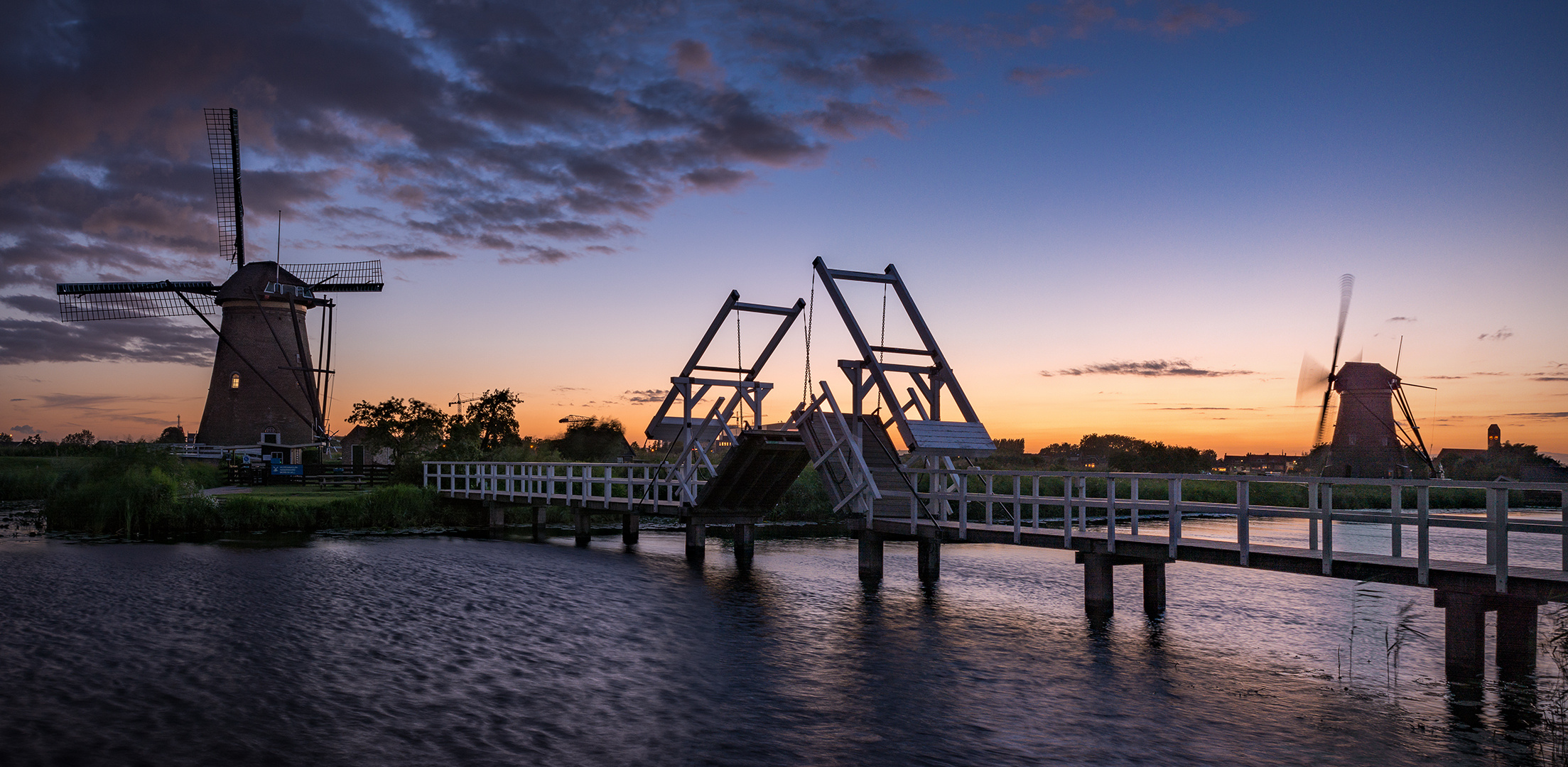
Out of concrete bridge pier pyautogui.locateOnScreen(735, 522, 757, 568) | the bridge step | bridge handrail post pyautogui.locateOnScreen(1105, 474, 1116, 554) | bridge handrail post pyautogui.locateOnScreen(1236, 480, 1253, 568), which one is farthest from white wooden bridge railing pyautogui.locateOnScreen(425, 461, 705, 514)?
bridge handrail post pyautogui.locateOnScreen(1236, 480, 1253, 568)

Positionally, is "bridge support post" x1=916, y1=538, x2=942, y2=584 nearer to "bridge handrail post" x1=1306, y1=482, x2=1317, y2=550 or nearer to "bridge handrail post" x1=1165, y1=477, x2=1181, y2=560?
"bridge handrail post" x1=1165, y1=477, x2=1181, y2=560

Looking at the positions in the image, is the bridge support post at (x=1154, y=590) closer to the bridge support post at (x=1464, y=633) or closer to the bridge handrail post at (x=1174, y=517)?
the bridge handrail post at (x=1174, y=517)

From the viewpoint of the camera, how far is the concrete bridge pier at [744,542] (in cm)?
2964

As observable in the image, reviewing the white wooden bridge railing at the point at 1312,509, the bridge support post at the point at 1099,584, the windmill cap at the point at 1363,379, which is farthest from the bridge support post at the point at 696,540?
the windmill cap at the point at 1363,379

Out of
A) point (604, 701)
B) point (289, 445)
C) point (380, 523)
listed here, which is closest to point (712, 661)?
point (604, 701)

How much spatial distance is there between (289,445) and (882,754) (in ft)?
168

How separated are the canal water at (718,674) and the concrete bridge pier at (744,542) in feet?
12.3

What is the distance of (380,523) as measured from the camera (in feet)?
127

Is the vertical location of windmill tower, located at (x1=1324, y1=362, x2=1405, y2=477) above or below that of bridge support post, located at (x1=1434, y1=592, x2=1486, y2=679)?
above

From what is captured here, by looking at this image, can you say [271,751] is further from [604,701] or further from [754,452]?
[754,452]

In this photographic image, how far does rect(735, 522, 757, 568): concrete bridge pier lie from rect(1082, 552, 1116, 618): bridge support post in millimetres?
12163

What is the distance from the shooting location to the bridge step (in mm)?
25406

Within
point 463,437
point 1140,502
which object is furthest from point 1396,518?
point 463,437

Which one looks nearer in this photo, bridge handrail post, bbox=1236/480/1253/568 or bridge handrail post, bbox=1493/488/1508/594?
bridge handrail post, bbox=1493/488/1508/594
